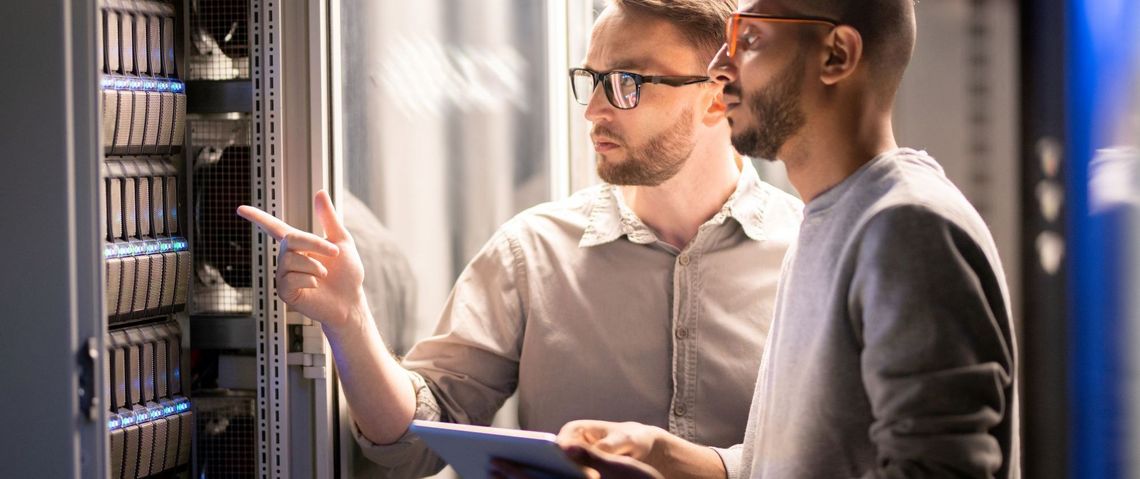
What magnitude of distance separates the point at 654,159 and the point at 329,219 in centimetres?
64

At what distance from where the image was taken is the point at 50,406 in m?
1.71

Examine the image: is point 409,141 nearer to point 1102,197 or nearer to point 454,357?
point 454,357

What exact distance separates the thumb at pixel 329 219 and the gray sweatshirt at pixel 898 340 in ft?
2.80

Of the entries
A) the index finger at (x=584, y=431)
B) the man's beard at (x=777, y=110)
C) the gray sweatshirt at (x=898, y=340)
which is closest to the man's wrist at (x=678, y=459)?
the index finger at (x=584, y=431)

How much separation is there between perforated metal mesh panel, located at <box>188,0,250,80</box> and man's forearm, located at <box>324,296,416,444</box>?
0.55 metres

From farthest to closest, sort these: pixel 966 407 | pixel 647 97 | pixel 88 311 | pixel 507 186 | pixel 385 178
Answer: pixel 507 186 → pixel 385 178 → pixel 647 97 → pixel 88 311 → pixel 966 407

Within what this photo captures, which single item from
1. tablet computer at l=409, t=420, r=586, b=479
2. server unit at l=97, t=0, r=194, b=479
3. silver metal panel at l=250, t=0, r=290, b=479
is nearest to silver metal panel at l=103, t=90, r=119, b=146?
server unit at l=97, t=0, r=194, b=479

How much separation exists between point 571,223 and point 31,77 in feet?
3.39

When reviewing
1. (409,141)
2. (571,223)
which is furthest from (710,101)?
(409,141)

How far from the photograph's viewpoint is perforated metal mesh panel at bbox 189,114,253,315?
2.19m

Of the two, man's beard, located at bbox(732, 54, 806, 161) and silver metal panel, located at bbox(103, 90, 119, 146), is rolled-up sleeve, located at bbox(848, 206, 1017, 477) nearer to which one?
man's beard, located at bbox(732, 54, 806, 161)

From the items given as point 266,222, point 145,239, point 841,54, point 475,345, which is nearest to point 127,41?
point 145,239

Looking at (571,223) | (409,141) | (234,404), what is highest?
(409,141)

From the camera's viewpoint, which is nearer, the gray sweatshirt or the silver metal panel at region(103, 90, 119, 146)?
the gray sweatshirt
